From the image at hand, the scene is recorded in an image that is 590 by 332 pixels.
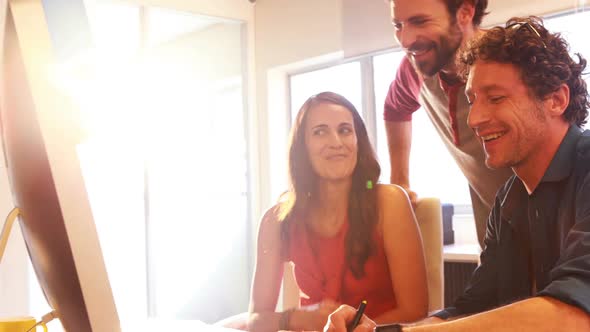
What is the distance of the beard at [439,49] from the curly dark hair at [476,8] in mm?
34

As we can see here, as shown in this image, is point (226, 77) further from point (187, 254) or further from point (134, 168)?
point (187, 254)

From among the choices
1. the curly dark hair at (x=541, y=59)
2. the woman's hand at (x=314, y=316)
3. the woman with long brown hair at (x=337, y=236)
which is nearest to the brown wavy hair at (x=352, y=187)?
the woman with long brown hair at (x=337, y=236)

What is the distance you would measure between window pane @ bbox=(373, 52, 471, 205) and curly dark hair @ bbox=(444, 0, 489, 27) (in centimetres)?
30

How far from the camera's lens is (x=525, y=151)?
99 cm

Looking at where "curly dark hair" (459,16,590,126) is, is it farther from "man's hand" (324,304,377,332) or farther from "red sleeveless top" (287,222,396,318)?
"red sleeveless top" (287,222,396,318)

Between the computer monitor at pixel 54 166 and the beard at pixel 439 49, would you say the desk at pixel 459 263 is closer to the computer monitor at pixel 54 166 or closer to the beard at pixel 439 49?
the beard at pixel 439 49

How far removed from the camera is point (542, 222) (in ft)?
3.19

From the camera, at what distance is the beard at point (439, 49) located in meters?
1.35

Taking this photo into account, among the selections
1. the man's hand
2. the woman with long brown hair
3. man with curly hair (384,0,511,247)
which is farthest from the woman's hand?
the man's hand

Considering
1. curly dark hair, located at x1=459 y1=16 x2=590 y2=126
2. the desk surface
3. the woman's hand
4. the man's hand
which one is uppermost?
curly dark hair, located at x1=459 y1=16 x2=590 y2=126

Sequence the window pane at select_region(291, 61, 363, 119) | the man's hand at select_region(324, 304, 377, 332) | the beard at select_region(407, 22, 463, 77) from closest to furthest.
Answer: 1. the man's hand at select_region(324, 304, 377, 332)
2. the beard at select_region(407, 22, 463, 77)
3. the window pane at select_region(291, 61, 363, 119)

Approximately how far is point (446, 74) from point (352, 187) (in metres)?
0.37

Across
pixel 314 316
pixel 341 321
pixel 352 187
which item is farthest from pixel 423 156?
pixel 341 321

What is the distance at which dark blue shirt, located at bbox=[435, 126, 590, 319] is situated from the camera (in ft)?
2.78
